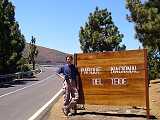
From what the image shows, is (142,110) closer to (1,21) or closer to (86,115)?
(86,115)

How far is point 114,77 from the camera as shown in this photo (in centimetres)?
1351

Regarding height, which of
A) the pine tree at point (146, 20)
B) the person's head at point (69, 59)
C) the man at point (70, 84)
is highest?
the pine tree at point (146, 20)

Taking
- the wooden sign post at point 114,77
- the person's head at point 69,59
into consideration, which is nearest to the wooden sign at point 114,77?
the wooden sign post at point 114,77

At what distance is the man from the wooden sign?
249 mm

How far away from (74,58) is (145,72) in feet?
8.65

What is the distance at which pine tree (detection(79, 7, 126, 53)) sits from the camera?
205 ft

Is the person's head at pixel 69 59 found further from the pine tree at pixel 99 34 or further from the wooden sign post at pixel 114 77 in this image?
the pine tree at pixel 99 34

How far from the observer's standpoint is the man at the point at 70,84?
1405 centimetres

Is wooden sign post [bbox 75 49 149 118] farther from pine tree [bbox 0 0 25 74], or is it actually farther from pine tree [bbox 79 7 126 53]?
pine tree [bbox 79 7 126 53]

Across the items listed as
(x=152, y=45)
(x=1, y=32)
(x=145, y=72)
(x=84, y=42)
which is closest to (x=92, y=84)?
(x=145, y=72)

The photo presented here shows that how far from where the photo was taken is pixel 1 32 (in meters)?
47.2

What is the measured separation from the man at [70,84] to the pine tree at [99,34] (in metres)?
48.0

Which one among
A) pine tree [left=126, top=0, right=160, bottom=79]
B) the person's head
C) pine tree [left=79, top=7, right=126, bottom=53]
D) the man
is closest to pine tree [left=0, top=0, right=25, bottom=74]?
pine tree [left=79, top=7, right=126, bottom=53]

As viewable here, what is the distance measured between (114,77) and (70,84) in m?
1.58
